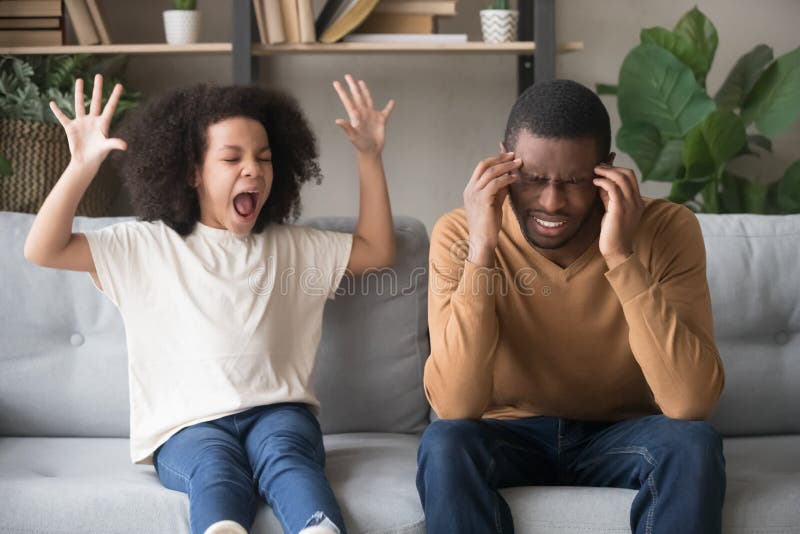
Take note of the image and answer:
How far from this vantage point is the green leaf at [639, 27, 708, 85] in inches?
111

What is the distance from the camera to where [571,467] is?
1.68 metres

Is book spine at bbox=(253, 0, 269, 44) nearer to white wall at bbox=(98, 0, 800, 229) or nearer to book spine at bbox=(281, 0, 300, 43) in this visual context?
book spine at bbox=(281, 0, 300, 43)

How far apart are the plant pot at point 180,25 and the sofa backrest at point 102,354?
0.89 meters

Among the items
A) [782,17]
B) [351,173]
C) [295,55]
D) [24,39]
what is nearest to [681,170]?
[782,17]

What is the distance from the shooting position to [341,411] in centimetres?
205

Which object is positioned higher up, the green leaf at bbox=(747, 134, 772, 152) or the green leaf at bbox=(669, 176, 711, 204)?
the green leaf at bbox=(747, 134, 772, 152)

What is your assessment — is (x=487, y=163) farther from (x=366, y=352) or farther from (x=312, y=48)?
(x=312, y=48)

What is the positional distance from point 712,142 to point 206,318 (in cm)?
153

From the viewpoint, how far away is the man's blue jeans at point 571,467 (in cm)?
145

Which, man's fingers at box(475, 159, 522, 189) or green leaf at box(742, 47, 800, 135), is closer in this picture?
man's fingers at box(475, 159, 522, 189)

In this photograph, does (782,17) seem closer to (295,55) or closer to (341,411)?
(295,55)

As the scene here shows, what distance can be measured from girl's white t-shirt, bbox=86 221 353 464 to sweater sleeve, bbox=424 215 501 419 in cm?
33

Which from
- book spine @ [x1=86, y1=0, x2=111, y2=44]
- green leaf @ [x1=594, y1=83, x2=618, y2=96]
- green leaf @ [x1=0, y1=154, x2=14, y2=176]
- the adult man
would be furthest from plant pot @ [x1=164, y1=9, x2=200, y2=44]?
the adult man

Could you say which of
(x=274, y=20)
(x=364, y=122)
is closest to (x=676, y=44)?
(x=274, y=20)
